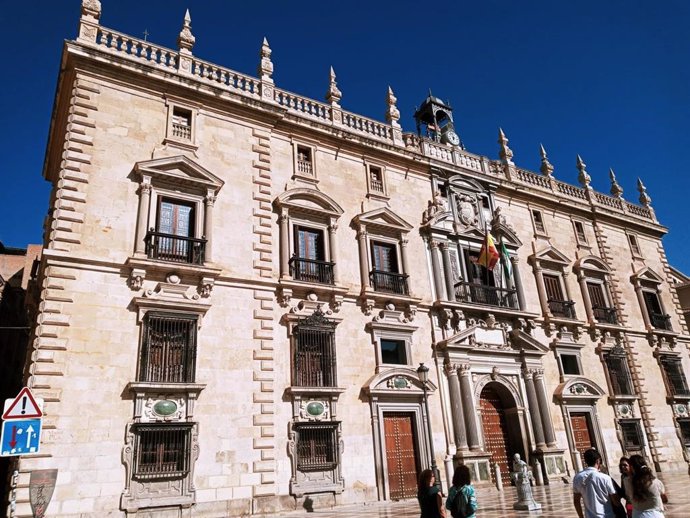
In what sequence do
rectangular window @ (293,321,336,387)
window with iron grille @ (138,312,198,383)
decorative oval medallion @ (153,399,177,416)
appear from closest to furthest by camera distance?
decorative oval medallion @ (153,399,177,416) → window with iron grille @ (138,312,198,383) → rectangular window @ (293,321,336,387)

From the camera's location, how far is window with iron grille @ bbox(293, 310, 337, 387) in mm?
15109

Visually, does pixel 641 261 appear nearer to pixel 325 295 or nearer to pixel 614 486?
pixel 325 295

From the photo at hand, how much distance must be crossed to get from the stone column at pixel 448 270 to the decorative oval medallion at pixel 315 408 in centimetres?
673

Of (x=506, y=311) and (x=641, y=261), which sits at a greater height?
(x=641, y=261)

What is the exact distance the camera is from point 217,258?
14.9 m

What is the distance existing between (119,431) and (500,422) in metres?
13.2

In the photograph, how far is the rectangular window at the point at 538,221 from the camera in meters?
24.0

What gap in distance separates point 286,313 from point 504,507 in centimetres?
761

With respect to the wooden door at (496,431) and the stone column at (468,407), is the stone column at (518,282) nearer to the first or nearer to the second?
the wooden door at (496,431)

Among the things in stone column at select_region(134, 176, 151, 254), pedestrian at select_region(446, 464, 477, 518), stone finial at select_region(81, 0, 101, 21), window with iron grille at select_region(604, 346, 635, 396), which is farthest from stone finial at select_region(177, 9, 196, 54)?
window with iron grille at select_region(604, 346, 635, 396)

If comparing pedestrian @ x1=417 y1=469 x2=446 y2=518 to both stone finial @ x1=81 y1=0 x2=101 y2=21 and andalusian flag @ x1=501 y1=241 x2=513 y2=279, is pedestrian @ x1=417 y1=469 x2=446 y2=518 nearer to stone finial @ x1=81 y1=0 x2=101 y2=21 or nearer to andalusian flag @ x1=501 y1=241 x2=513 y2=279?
andalusian flag @ x1=501 y1=241 x2=513 y2=279

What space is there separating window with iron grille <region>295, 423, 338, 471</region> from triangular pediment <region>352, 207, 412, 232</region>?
22.7ft

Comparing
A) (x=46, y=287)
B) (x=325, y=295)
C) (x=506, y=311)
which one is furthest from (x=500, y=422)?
(x=46, y=287)

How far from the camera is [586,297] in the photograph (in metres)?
23.8
